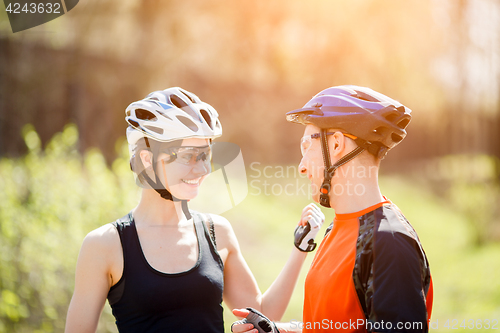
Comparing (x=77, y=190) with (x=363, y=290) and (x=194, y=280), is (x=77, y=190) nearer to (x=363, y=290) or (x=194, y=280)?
(x=194, y=280)

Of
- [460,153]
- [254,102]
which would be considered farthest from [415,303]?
[254,102]

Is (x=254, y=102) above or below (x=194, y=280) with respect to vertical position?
below

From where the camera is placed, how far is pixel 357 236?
1.96m

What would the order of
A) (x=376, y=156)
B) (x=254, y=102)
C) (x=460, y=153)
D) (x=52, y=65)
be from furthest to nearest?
(x=254, y=102) < (x=460, y=153) < (x=52, y=65) < (x=376, y=156)

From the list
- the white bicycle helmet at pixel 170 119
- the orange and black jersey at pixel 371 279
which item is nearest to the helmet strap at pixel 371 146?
the orange and black jersey at pixel 371 279

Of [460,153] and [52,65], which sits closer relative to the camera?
[52,65]

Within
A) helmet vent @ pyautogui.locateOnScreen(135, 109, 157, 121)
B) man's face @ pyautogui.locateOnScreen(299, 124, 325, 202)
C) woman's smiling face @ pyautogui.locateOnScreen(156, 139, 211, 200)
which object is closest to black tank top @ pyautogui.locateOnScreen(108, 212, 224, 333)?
woman's smiling face @ pyautogui.locateOnScreen(156, 139, 211, 200)

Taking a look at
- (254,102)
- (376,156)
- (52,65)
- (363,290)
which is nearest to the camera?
(363,290)

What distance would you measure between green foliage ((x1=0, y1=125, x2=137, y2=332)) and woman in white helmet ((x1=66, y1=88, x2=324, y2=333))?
111 inches

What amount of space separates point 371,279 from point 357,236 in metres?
0.24

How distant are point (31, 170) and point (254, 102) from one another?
17183 millimetres

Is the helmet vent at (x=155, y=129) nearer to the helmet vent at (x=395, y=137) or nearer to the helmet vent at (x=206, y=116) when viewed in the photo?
the helmet vent at (x=206, y=116)

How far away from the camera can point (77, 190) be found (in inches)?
217

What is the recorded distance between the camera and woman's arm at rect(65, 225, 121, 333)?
2.30 metres
